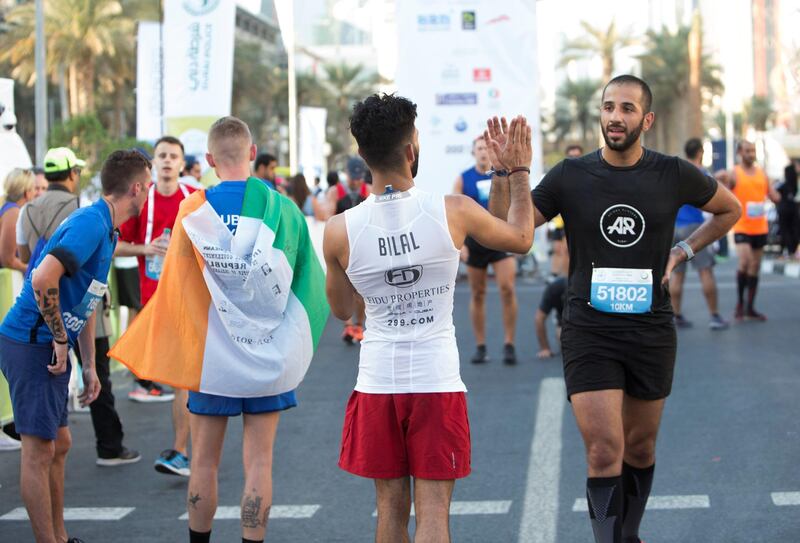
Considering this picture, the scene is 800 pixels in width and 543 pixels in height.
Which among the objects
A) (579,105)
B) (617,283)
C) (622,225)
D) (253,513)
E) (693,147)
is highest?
(579,105)

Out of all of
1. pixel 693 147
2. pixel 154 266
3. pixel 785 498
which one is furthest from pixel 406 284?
pixel 693 147

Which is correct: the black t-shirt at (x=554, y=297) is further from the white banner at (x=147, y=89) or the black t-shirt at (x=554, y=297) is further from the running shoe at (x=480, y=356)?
the white banner at (x=147, y=89)

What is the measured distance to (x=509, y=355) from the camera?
11.8 metres

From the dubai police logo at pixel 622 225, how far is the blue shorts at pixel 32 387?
256 centimetres

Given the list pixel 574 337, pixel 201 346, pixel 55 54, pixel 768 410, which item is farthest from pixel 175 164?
pixel 55 54

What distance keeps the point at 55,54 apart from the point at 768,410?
136ft

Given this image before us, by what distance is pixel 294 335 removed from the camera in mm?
5398

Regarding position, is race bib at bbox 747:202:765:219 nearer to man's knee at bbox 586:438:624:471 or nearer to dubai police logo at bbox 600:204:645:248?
dubai police logo at bbox 600:204:645:248

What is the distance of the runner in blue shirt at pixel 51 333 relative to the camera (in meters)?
5.53

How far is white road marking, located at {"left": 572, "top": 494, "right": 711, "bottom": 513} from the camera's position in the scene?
648cm

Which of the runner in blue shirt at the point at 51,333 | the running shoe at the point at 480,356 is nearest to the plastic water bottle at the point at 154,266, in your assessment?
the runner in blue shirt at the point at 51,333

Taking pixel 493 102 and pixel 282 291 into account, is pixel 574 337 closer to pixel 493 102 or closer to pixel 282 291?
pixel 282 291

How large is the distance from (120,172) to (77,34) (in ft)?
136

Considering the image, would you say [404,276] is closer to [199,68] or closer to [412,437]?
[412,437]
